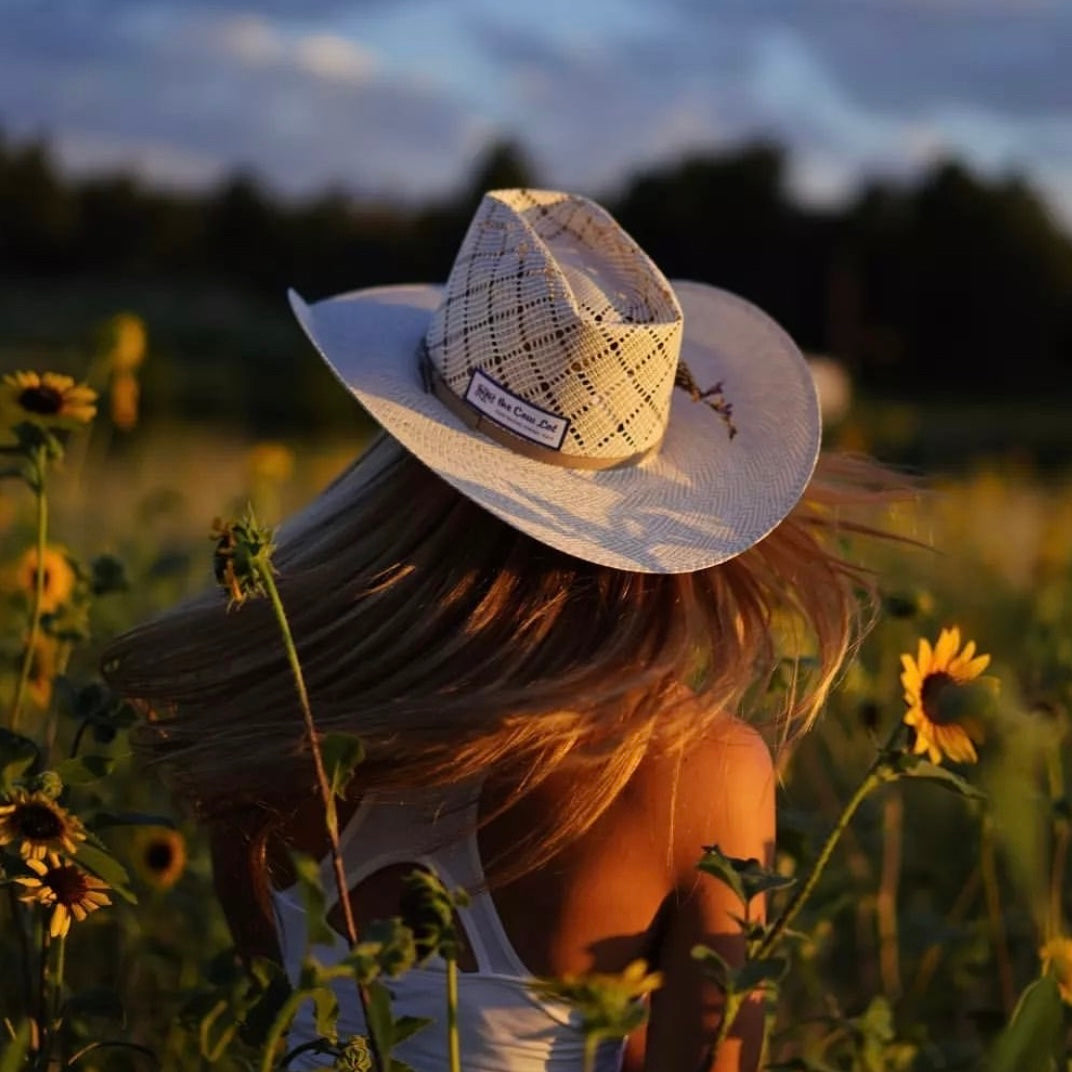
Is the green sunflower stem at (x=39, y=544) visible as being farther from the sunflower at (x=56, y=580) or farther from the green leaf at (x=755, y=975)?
the green leaf at (x=755, y=975)

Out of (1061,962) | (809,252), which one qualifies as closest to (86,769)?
(1061,962)

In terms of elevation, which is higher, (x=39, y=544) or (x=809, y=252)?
(x=809, y=252)

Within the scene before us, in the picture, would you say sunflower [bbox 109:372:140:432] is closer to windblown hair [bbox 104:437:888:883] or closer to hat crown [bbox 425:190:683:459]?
windblown hair [bbox 104:437:888:883]

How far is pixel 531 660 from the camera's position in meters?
1.15

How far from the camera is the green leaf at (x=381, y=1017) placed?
2.66ft

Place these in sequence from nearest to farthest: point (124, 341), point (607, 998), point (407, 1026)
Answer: point (607, 998)
point (407, 1026)
point (124, 341)

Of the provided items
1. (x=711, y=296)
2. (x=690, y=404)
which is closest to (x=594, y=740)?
(x=690, y=404)

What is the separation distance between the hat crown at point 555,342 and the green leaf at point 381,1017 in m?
0.49

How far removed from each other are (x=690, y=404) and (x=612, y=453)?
202 mm

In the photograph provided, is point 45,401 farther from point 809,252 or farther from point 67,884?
point 809,252

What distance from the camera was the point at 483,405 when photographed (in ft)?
3.92

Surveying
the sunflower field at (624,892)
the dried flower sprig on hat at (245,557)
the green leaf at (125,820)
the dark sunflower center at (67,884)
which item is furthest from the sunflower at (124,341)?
the dried flower sprig on hat at (245,557)

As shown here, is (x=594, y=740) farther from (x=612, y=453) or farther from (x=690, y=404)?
(x=690, y=404)

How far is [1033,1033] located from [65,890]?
62 centimetres
